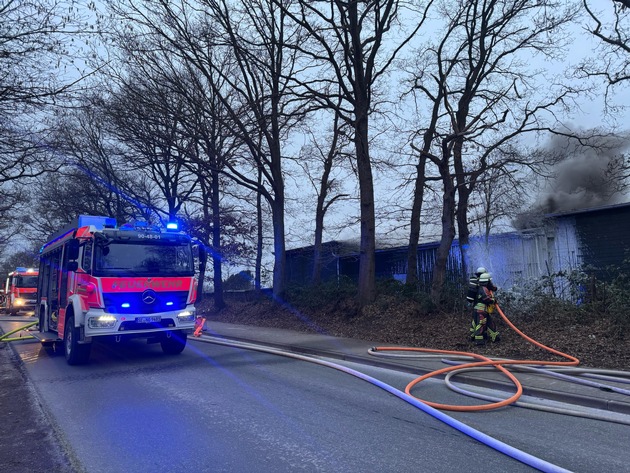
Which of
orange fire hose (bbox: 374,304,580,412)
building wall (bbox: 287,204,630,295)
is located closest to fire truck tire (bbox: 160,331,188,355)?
orange fire hose (bbox: 374,304,580,412)

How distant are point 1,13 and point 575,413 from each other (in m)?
9.89

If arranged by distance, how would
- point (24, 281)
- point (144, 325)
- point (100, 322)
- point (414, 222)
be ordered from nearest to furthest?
point (100, 322)
point (144, 325)
point (414, 222)
point (24, 281)

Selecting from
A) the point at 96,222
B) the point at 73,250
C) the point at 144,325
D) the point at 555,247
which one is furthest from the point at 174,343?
the point at 555,247

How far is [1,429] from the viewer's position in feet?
17.6

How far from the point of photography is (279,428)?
5.11 m

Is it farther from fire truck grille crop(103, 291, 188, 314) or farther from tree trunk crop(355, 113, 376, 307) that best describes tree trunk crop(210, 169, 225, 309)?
fire truck grille crop(103, 291, 188, 314)

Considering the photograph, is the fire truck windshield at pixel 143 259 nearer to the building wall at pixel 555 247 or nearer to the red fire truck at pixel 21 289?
the building wall at pixel 555 247

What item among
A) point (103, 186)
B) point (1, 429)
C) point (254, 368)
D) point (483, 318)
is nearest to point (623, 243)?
point (483, 318)

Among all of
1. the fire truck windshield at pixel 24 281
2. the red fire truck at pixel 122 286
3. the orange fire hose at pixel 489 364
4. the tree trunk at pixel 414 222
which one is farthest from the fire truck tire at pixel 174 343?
the fire truck windshield at pixel 24 281

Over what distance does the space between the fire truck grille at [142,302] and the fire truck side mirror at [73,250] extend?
139 cm

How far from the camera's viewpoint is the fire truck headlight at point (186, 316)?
9625mm

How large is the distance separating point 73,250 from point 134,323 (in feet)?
7.28

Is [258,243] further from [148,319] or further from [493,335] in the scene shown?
[493,335]

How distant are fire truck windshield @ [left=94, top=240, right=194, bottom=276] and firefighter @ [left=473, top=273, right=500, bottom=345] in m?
6.14
